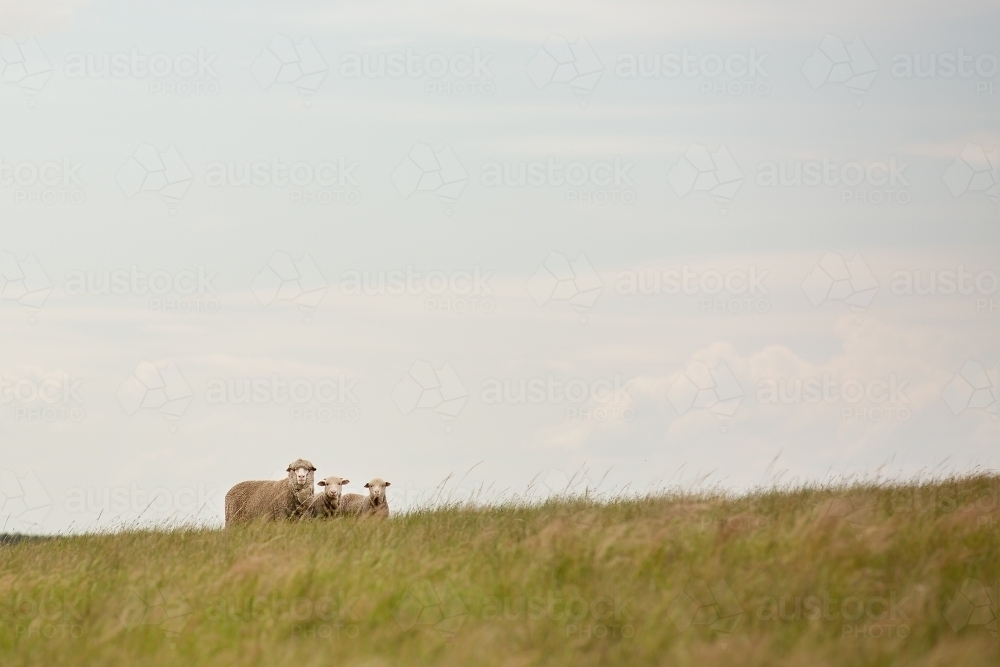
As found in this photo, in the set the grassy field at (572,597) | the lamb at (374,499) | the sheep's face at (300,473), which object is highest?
the grassy field at (572,597)

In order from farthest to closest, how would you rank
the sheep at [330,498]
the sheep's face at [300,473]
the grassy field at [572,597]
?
the sheep's face at [300,473]
the sheep at [330,498]
the grassy field at [572,597]

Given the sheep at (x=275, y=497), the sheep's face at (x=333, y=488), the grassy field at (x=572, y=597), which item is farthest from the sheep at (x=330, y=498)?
the grassy field at (x=572, y=597)

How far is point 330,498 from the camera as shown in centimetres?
1953

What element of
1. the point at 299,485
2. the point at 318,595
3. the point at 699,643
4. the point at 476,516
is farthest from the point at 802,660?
the point at 299,485

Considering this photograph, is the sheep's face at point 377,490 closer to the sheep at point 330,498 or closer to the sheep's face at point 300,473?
the sheep at point 330,498

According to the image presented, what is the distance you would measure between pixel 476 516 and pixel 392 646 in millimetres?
6105

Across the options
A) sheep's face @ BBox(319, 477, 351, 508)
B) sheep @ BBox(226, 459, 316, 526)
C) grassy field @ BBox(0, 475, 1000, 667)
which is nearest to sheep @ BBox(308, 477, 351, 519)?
sheep's face @ BBox(319, 477, 351, 508)

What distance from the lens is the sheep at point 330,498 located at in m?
19.4

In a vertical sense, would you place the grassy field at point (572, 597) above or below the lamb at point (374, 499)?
above

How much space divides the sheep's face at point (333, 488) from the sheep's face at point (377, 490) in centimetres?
49

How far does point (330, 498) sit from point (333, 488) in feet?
0.77

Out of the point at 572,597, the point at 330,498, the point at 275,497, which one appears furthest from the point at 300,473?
the point at 572,597

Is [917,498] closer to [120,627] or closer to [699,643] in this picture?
[699,643]

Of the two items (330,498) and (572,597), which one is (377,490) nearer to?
(330,498)
